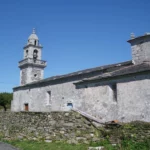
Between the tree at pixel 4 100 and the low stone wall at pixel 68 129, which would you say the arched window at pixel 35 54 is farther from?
the low stone wall at pixel 68 129

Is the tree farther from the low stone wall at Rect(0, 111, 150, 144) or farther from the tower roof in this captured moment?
the low stone wall at Rect(0, 111, 150, 144)

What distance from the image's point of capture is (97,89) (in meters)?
11.8

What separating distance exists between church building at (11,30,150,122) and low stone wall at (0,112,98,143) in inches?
109

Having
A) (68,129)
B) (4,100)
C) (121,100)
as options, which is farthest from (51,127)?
(4,100)

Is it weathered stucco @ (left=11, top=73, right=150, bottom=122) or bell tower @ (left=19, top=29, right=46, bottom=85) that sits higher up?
bell tower @ (left=19, top=29, right=46, bottom=85)

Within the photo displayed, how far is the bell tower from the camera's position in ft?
109

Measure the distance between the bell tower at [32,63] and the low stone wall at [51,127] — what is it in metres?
22.9

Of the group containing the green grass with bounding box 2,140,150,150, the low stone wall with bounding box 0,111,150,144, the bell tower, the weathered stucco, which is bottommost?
the green grass with bounding box 2,140,150,150

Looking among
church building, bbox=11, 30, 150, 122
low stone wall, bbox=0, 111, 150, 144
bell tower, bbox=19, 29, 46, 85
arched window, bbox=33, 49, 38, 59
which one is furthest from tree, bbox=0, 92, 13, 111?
low stone wall, bbox=0, 111, 150, 144

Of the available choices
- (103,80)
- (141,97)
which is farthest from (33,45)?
(141,97)

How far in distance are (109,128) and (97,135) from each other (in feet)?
2.09

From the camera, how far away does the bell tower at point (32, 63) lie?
33281 millimetres

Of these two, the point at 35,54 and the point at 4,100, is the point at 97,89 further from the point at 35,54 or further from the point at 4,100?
the point at 4,100

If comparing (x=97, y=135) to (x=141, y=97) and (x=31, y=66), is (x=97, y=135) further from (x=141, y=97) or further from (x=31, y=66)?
(x=31, y=66)
